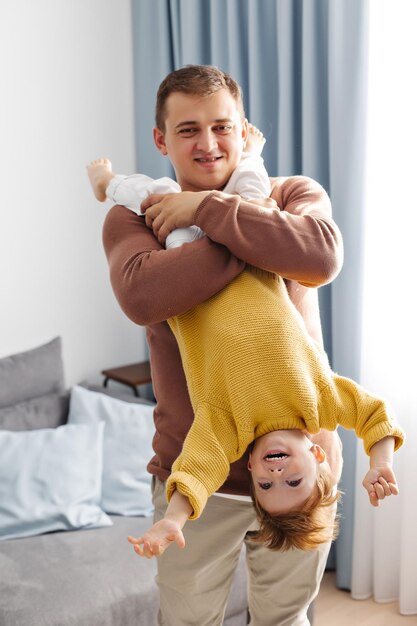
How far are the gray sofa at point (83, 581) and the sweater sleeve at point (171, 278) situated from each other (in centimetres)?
117

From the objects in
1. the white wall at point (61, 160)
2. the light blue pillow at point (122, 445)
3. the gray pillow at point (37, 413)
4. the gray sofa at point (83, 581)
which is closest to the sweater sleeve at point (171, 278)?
the gray sofa at point (83, 581)

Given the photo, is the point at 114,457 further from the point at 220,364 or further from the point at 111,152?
the point at 220,364

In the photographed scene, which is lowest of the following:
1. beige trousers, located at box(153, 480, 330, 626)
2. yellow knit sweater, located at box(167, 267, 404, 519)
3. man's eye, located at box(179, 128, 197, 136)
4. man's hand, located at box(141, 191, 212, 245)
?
beige trousers, located at box(153, 480, 330, 626)

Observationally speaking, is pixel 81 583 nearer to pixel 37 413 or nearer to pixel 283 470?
pixel 37 413

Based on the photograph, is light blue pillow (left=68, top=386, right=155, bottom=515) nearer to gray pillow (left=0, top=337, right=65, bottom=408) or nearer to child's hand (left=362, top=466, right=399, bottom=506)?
gray pillow (left=0, top=337, right=65, bottom=408)

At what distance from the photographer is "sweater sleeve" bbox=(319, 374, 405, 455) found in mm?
1355

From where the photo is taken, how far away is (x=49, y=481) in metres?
2.71

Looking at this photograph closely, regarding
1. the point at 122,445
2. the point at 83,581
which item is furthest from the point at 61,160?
the point at 83,581

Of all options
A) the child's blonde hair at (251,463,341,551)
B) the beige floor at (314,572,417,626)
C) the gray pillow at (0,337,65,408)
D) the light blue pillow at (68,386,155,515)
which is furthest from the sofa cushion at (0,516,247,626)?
the child's blonde hair at (251,463,341,551)

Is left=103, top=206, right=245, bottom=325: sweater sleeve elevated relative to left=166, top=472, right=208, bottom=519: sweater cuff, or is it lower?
elevated

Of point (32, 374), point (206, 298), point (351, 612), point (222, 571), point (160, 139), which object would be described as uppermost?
point (160, 139)

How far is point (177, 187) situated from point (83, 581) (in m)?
1.26

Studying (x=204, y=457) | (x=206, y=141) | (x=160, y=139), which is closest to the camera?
(x=204, y=457)

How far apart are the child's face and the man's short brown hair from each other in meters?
0.62
